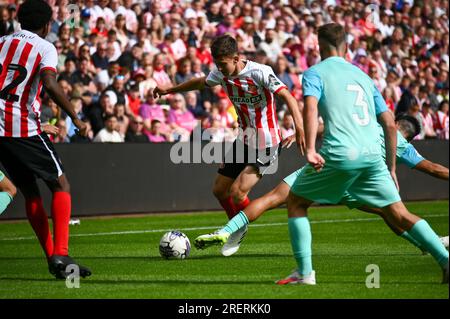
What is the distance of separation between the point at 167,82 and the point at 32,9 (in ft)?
31.9

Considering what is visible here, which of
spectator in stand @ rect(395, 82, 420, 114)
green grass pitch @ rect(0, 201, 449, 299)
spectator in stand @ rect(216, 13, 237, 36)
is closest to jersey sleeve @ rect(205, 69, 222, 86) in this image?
green grass pitch @ rect(0, 201, 449, 299)

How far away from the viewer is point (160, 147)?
55.7ft

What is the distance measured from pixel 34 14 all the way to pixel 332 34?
9.01ft

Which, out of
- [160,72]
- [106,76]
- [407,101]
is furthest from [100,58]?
[407,101]

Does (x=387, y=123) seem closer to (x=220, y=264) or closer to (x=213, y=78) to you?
(x=220, y=264)

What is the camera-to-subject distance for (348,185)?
7508mm

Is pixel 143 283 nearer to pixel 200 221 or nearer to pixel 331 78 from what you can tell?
pixel 331 78

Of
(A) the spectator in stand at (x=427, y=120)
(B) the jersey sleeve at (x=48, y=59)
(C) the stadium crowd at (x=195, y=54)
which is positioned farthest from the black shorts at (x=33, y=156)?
(A) the spectator in stand at (x=427, y=120)

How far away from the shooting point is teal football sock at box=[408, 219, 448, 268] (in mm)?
7496

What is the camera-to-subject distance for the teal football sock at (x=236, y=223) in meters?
9.12

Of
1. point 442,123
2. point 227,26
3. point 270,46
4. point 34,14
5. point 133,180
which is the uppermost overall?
point 227,26

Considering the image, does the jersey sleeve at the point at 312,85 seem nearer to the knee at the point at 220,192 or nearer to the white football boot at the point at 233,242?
the white football boot at the point at 233,242

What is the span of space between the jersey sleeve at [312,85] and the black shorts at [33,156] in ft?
7.79

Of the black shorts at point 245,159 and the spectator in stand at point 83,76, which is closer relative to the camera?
the black shorts at point 245,159
